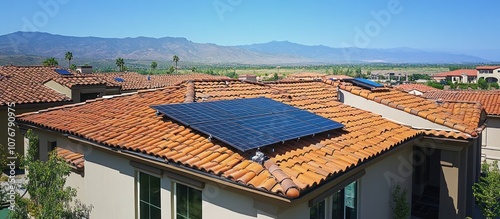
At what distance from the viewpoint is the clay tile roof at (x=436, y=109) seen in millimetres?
9984

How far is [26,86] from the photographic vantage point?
22.9 metres

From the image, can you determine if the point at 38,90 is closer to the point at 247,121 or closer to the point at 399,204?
the point at 247,121

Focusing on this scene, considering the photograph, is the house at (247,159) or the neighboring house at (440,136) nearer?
the house at (247,159)

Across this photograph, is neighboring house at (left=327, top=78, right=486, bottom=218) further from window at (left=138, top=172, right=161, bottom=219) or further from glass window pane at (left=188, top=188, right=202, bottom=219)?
window at (left=138, top=172, right=161, bottom=219)

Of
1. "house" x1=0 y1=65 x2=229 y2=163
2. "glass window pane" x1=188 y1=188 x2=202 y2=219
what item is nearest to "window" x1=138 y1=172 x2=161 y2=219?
"glass window pane" x1=188 y1=188 x2=202 y2=219

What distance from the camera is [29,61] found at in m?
113

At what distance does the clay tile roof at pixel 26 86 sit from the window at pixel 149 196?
15542 mm

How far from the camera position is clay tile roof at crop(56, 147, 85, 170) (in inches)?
376

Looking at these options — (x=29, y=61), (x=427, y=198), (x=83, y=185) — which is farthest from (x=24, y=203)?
(x=29, y=61)

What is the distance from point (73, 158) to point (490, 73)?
439 feet

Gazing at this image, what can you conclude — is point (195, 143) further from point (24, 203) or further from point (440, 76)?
point (440, 76)

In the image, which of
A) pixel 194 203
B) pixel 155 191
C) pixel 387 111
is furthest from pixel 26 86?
pixel 387 111

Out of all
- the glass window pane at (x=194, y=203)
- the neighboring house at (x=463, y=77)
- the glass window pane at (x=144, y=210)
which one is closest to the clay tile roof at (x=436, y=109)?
the glass window pane at (x=194, y=203)

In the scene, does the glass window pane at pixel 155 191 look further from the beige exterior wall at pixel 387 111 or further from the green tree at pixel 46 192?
the beige exterior wall at pixel 387 111
